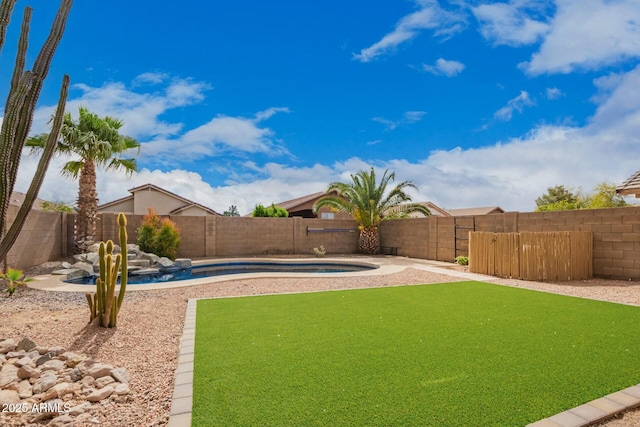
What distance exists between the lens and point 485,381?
131 inches

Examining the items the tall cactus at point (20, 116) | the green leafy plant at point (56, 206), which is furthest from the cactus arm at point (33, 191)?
the green leafy plant at point (56, 206)

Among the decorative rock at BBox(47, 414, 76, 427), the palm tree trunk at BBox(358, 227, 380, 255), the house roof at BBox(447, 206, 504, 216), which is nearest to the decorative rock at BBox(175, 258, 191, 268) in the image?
the palm tree trunk at BBox(358, 227, 380, 255)

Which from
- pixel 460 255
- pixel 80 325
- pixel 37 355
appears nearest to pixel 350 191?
pixel 460 255

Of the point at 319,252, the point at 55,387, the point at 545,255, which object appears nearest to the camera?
the point at 55,387

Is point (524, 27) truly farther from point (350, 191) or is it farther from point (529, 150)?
point (350, 191)

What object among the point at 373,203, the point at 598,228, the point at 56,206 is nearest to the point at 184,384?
the point at 598,228

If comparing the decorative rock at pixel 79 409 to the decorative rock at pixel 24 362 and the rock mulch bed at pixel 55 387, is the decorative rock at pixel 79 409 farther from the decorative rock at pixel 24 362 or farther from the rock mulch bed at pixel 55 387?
the decorative rock at pixel 24 362

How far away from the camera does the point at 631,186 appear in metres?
8.70

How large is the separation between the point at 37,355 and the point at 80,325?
149 cm

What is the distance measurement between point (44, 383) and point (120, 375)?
1.98 ft

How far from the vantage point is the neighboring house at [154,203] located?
28828 mm

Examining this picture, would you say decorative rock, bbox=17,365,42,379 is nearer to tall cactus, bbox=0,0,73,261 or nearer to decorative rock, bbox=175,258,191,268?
tall cactus, bbox=0,0,73,261

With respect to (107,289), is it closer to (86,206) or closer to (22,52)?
(22,52)

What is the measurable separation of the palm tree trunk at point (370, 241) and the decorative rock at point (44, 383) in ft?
55.4
